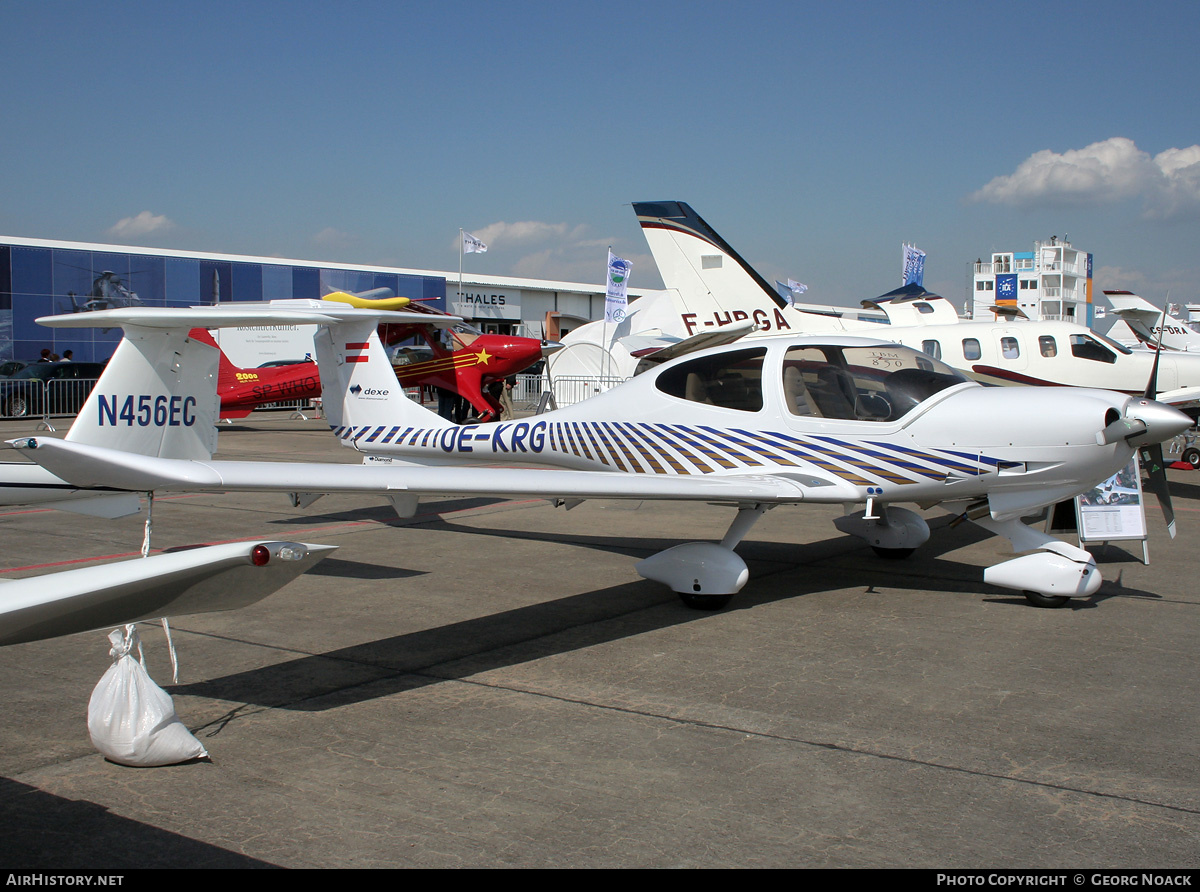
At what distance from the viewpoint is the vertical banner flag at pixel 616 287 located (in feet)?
93.2

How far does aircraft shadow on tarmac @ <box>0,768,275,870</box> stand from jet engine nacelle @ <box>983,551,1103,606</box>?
5340mm

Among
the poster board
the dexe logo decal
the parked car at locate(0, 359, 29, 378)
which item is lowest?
the poster board

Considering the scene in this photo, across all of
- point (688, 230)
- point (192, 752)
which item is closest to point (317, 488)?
point (192, 752)

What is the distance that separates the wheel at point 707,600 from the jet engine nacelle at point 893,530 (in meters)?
2.29

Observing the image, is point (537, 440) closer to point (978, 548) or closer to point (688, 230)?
point (978, 548)

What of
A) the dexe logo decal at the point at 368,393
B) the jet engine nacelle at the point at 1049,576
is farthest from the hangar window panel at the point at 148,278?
the jet engine nacelle at the point at 1049,576

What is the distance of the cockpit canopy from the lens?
262 inches

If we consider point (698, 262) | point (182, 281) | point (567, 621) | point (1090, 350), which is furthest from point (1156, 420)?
point (182, 281)

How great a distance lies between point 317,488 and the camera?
16.1 ft

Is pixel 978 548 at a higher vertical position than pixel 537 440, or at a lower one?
lower

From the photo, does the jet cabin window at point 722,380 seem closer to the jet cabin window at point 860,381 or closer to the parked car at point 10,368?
the jet cabin window at point 860,381

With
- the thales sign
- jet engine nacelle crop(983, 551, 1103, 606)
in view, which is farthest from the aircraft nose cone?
the thales sign

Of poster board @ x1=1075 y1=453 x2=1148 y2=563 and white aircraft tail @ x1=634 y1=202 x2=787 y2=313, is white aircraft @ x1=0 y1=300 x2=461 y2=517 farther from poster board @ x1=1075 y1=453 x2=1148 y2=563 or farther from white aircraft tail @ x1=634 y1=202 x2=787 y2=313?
white aircraft tail @ x1=634 y1=202 x2=787 y2=313
